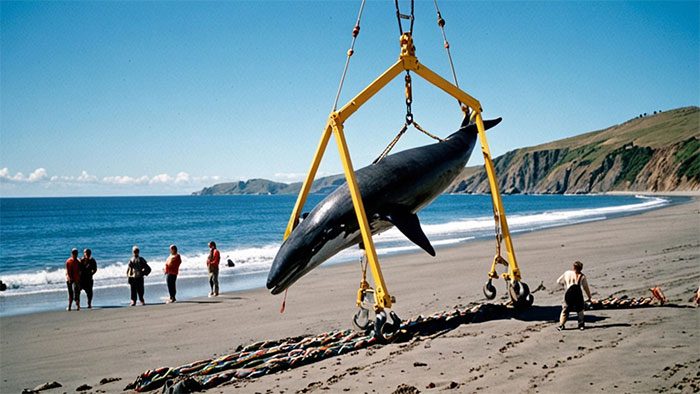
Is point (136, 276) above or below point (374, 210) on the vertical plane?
below

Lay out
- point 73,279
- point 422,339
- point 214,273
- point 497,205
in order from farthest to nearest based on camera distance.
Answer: point 214,273
point 73,279
point 497,205
point 422,339

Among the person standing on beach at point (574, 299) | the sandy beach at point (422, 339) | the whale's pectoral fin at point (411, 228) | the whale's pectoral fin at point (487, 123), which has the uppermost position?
the whale's pectoral fin at point (487, 123)

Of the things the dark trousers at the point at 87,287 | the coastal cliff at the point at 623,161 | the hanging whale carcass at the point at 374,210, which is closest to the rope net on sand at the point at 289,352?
the hanging whale carcass at the point at 374,210

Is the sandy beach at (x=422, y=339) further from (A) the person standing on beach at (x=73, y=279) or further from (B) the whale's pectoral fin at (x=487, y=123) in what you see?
(B) the whale's pectoral fin at (x=487, y=123)

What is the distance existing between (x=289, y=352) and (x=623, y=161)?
157m

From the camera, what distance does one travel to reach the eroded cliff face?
115294mm

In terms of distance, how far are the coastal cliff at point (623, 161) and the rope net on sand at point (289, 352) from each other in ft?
375

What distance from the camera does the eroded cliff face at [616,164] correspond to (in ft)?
378

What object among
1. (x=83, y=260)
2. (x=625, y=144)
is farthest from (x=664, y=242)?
(x=625, y=144)

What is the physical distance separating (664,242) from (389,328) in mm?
19652

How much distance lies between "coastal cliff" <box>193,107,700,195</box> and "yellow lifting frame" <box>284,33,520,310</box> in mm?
114241

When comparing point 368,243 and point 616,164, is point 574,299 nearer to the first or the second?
point 368,243

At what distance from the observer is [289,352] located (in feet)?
28.9

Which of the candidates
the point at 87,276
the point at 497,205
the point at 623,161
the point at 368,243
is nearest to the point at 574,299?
the point at 497,205
